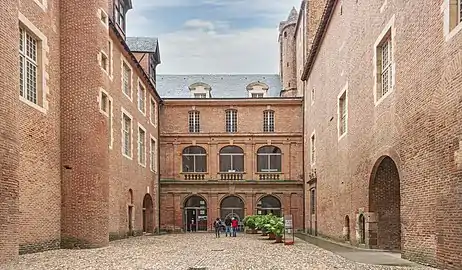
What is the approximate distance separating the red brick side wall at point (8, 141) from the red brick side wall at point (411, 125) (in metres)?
9.66

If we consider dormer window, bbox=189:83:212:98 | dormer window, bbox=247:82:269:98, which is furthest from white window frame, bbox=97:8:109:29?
dormer window, bbox=247:82:269:98

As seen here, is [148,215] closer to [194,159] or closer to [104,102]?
[194,159]

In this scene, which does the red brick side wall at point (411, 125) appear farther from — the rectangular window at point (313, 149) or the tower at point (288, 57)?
the tower at point (288, 57)

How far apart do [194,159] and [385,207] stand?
28315 mm

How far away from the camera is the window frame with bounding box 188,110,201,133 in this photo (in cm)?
4872

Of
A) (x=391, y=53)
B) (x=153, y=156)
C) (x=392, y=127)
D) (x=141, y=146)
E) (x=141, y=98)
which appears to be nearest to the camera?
(x=392, y=127)

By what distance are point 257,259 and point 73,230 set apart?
7.75m

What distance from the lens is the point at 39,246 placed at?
67.1ft

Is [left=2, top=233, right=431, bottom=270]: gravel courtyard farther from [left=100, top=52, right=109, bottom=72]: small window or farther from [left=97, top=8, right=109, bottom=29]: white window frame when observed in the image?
[left=97, top=8, right=109, bottom=29]: white window frame

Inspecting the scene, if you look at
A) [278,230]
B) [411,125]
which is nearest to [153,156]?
[278,230]

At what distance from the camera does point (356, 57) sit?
79.8ft

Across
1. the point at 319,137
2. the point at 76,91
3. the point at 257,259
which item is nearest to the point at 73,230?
the point at 76,91

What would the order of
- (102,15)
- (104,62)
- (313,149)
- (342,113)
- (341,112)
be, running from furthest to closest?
(313,149) < (341,112) < (342,113) < (104,62) < (102,15)

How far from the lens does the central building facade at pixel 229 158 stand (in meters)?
48.0
